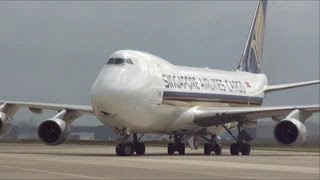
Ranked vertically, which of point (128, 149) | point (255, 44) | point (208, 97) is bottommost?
point (128, 149)

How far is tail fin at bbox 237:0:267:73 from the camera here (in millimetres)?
49787

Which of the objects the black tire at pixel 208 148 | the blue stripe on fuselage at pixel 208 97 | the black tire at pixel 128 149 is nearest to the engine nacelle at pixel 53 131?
the black tire at pixel 128 149

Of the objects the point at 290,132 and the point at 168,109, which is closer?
the point at 290,132

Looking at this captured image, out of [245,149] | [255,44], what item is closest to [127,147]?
[245,149]

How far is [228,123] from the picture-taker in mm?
39000

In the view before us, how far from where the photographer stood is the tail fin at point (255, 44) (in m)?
49.8

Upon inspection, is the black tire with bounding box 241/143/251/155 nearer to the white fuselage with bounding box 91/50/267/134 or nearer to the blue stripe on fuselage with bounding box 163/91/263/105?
the white fuselage with bounding box 91/50/267/134

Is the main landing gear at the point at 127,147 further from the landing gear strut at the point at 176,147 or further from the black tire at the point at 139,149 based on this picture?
the landing gear strut at the point at 176,147

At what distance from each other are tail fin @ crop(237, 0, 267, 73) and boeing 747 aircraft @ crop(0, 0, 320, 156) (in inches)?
194

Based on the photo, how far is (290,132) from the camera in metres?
33.2

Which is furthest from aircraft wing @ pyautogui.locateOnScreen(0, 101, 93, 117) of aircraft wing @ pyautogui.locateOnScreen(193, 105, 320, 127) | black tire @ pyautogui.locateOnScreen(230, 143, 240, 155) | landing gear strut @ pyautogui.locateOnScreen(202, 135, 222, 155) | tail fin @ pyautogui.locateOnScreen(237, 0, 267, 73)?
tail fin @ pyautogui.locateOnScreen(237, 0, 267, 73)

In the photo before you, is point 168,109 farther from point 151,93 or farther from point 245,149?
point 245,149

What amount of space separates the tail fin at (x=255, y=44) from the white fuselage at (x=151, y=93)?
762 cm

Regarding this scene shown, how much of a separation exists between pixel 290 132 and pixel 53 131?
38.1 feet
